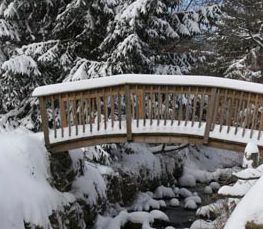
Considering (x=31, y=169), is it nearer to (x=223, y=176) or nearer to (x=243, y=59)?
(x=223, y=176)

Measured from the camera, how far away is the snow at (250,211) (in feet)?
5.98

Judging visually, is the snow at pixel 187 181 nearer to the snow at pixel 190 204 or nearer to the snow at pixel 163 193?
the snow at pixel 163 193

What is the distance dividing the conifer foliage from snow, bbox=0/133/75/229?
308cm

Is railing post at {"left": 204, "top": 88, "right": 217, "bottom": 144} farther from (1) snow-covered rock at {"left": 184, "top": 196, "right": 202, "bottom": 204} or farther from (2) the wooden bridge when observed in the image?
(1) snow-covered rock at {"left": 184, "top": 196, "right": 202, "bottom": 204}

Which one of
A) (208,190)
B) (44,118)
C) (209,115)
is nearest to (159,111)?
(209,115)

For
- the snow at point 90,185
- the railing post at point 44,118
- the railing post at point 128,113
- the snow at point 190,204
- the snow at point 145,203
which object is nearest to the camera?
the railing post at point 128,113

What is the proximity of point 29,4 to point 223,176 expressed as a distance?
8.74 m

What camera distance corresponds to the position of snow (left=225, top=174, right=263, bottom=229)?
5.98 feet

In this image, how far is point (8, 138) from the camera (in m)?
6.16

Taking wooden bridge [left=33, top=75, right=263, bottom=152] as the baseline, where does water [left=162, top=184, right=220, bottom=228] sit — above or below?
below

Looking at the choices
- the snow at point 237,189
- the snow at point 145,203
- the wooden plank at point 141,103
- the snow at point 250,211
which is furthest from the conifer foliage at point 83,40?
the snow at point 250,211

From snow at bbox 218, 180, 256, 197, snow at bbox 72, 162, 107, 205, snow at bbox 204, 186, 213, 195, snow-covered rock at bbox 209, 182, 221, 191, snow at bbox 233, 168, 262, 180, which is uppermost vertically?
snow at bbox 233, 168, 262, 180

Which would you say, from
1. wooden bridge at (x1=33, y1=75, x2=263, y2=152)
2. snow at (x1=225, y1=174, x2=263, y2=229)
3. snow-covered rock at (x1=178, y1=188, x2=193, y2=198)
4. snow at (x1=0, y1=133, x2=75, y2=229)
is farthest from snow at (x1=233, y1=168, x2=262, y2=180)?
snow-covered rock at (x1=178, y1=188, x2=193, y2=198)

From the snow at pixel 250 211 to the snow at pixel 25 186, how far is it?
11.2 ft
